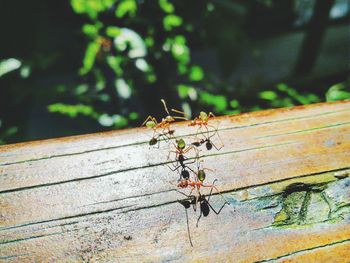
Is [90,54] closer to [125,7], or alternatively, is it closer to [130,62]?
[130,62]

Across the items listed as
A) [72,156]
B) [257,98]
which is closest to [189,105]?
[257,98]

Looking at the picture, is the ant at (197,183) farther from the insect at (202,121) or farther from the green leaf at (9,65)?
the green leaf at (9,65)

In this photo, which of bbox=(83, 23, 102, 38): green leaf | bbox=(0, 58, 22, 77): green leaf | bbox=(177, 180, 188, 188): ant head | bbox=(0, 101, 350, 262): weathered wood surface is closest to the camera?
bbox=(0, 101, 350, 262): weathered wood surface

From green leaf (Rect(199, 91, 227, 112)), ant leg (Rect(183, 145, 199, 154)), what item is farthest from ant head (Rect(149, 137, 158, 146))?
green leaf (Rect(199, 91, 227, 112))

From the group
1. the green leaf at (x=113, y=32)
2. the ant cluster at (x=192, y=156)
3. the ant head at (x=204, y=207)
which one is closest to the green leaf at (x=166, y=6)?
the green leaf at (x=113, y=32)

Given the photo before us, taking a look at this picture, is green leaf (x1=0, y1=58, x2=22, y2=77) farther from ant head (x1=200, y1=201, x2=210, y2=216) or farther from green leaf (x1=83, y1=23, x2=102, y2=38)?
ant head (x1=200, y1=201, x2=210, y2=216)

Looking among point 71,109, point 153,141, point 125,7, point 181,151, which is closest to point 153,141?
point 153,141
